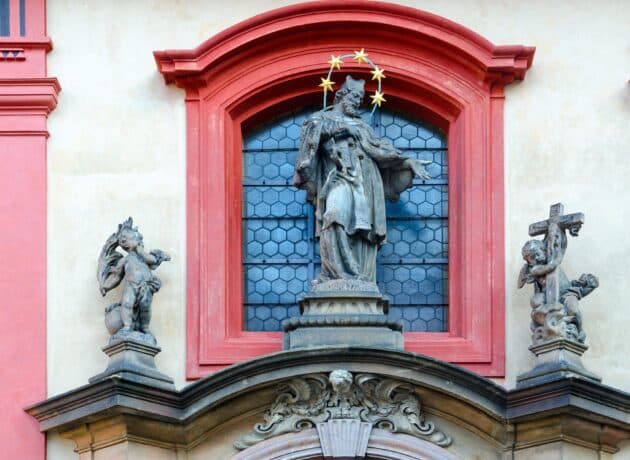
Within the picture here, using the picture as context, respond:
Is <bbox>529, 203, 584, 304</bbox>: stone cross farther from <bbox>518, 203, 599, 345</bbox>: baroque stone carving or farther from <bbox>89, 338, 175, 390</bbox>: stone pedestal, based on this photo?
<bbox>89, 338, 175, 390</bbox>: stone pedestal

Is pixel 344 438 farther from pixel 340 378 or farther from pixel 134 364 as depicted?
pixel 134 364

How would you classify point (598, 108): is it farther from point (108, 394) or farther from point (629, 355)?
point (108, 394)

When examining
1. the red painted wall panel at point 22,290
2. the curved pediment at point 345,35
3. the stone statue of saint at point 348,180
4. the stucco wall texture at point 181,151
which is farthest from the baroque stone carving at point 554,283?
the red painted wall panel at point 22,290

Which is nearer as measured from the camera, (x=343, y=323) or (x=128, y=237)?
(x=343, y=323)

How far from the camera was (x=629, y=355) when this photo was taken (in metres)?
20.5

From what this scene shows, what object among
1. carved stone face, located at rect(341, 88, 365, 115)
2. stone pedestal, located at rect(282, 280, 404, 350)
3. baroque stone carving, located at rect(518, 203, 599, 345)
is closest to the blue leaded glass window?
carved stone face, located at rect(341, 88, 365, 115)

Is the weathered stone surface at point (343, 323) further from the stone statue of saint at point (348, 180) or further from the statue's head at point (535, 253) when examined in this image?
the statue's head at point (535, 253)

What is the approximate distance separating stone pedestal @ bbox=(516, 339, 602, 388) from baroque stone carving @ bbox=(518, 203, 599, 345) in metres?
0.07

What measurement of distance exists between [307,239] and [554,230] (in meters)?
2.17

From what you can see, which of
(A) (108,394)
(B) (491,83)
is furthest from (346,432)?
(B) (491,83)

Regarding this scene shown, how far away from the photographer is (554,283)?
20156 millimetres

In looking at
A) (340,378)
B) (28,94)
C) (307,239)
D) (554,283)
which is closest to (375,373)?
(340,378)

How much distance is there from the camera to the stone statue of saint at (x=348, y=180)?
20.4 meters

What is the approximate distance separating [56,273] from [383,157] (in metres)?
2.78
